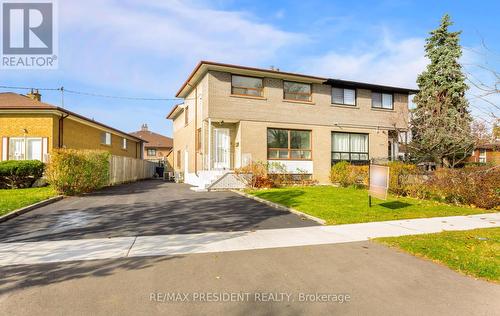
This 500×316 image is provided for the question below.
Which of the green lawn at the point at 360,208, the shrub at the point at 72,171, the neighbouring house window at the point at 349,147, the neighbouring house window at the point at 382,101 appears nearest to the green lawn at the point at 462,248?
the green lawn at the point at 360,208

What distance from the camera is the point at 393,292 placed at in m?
4.07

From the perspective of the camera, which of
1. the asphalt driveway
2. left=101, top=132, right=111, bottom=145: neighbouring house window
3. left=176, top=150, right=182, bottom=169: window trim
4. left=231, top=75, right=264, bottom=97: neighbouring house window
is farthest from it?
left=176, top=150, right=182, bottom=169: window trim

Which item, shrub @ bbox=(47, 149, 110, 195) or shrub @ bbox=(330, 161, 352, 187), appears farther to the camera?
shrub @ bbox=(330, 161, 352, 187)

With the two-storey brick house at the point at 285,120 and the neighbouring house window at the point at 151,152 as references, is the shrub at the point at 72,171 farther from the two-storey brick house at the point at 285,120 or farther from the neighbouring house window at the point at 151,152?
the neighbouring house window at the point at 151,152

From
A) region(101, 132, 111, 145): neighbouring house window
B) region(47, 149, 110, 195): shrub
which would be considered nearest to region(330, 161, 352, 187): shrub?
region(47, 149, 110, 195): shrub

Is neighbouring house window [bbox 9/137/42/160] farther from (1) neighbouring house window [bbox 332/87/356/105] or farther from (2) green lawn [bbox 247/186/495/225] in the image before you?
(1) neighbouring house window [bbox 332/87/356/105]

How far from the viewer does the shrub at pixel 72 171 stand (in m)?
13.3

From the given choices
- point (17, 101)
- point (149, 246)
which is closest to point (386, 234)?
point (149, 246)

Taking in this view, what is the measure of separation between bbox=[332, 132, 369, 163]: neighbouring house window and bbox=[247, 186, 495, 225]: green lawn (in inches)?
323

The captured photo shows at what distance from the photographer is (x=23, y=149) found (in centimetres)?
1867

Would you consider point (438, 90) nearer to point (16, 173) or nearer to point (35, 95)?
point (16, 173)

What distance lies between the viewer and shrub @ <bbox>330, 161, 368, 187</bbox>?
1691 cm

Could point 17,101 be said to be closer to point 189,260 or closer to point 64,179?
point 64,179

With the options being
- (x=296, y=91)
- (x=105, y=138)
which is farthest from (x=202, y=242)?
(x=105, y=138)
